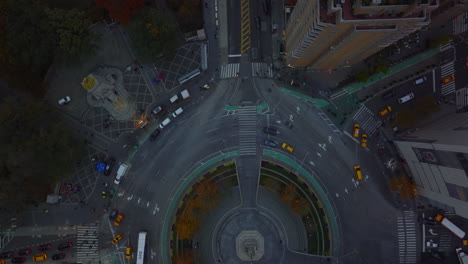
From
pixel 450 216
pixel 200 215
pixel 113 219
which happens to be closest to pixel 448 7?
pixel 450 216

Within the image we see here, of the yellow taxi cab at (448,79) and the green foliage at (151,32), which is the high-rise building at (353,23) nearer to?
the green foliage at (151,32)

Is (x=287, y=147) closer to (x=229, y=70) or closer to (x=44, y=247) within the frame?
(x=229, y=70)

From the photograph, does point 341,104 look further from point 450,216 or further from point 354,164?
point 450,216

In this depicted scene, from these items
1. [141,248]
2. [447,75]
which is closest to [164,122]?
[141,248]

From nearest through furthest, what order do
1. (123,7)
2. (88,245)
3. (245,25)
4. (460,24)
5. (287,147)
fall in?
(123,7) → (88,245) → (287,147) → (245,25) → (460,24)

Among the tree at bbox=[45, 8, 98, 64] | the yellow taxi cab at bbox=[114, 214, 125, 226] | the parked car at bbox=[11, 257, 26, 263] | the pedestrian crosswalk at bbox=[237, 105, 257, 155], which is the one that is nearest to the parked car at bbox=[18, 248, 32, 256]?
the parked car at bbox=[11, 257, 26, 263]

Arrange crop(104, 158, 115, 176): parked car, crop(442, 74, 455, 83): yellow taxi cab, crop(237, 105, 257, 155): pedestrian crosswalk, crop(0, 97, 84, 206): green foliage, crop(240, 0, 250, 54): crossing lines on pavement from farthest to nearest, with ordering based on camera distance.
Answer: crop(240, 0, 250, 54): crossing lines on pavement, crop(442, 74, 455, 83): yellow taxi cab, crop(237, 105, 257, 155): pedestrian crosswalk, crop(104, 158, 115, 176): parked car, crop(0, 97, 84, 206): green foliage

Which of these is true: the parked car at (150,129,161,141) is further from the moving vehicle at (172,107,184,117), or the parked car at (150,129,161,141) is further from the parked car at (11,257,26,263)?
the parked car at (11,257,26,263)
